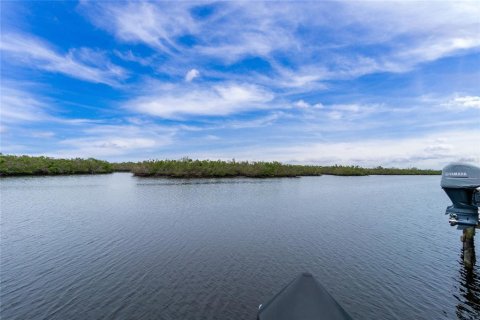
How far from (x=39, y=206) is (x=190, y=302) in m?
23.9

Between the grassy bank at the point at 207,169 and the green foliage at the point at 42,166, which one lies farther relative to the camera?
the grassy bank at the point at 207,169

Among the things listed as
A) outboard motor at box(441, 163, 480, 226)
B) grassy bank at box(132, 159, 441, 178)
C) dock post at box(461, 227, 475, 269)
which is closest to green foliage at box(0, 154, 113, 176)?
grassy bank at box(132, 159, 441, 178)

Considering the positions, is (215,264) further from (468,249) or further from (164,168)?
(164,168)

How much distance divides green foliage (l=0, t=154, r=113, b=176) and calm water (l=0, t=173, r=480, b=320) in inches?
2127

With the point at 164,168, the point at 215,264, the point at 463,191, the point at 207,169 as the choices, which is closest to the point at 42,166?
the point at 164,168

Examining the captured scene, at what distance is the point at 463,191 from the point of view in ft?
33.5

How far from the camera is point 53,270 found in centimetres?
1127

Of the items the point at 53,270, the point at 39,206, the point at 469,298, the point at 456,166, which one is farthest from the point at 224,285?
the point at 39,206

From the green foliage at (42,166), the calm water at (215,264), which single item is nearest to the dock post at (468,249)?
the calm water at (215,264)

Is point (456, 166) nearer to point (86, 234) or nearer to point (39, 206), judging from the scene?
point (86, 234)

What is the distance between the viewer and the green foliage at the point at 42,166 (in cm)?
6447

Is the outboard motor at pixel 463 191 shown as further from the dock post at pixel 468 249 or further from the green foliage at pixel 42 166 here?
the green foliage at pixel 42 166

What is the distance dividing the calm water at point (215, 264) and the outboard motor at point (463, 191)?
97.5 inches

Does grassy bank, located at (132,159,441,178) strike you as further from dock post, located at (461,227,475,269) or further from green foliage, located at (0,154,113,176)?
dock post, located at (461,227,475,269)
